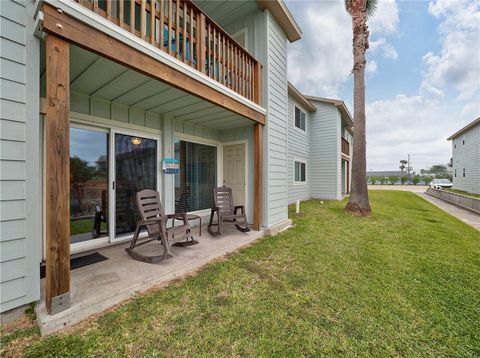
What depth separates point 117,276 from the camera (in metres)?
2.62

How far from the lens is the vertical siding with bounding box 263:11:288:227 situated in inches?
190

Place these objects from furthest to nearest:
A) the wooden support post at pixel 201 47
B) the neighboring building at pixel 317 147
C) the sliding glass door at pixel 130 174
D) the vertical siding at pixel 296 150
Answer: the neighboring building at pixel 317 147 → the vertical siding at pixel 296 150 → the sliding glass door at pixel 130 174 → the wooden support post at pixel 201 47

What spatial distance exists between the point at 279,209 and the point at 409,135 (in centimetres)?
4367

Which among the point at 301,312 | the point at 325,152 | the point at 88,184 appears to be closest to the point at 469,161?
the point at 325,152

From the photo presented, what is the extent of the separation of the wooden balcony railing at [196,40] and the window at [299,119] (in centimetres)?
647

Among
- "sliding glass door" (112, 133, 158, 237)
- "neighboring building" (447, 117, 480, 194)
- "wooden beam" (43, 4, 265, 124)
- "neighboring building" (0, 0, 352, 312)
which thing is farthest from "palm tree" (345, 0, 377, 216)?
"neighboring building" (447, 117, 480, 194)

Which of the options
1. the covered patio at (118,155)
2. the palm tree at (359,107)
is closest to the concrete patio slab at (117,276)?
the covered patio at (118,155)

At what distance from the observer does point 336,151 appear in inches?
462

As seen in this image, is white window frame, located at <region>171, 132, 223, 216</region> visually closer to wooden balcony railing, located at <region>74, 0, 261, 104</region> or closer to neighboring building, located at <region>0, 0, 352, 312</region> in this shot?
neighboring building, located at <region>0, 0, 352, 312</region>

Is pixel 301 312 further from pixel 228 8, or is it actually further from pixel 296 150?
pixel 296 150

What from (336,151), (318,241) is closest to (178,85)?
(318,241)

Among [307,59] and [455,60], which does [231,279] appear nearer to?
[307,59]

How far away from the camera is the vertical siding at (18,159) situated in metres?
1.92

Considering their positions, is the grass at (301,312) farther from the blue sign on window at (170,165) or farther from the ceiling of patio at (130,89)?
the ceiling of patio at (130,89)
